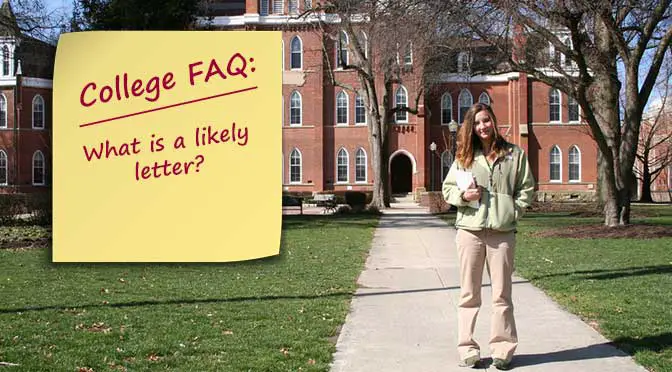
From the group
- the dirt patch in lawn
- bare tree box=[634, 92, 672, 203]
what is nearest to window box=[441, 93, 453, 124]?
bare tree box=[634, 92, 672, 203]

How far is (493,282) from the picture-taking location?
19.0ft

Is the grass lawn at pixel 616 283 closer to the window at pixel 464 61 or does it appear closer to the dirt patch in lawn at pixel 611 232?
the dirt patch in lawn at pixel 611 232

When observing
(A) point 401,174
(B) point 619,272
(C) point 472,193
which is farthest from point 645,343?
(A) point 401,174

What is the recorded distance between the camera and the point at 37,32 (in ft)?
65.9

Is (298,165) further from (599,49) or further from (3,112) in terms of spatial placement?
(599,49)

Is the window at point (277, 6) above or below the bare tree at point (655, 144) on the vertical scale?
above

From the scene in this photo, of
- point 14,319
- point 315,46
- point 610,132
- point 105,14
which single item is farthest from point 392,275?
point 315,46

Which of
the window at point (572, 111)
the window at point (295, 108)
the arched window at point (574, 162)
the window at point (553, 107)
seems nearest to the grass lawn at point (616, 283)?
the window at point (572, 111)

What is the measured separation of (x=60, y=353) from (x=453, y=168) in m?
3.53

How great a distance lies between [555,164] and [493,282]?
1919 inches

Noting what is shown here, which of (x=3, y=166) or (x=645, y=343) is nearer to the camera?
(x=645, y=343)

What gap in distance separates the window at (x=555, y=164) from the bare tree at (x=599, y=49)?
29.2 meters

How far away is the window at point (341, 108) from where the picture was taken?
51719mm

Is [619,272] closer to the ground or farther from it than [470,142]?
closer to the ground
